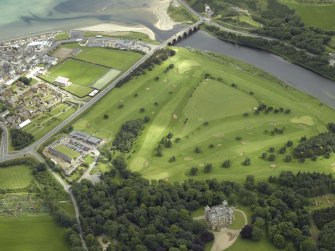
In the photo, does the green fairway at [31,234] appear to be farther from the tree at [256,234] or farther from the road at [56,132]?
the tree at [256,234]

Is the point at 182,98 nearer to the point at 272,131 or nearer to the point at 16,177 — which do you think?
the point at 272,131

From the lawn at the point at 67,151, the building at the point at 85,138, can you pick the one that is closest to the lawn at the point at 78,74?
the building at the point at 85,138

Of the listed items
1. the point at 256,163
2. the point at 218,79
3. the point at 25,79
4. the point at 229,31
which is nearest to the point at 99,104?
the point at 25,79

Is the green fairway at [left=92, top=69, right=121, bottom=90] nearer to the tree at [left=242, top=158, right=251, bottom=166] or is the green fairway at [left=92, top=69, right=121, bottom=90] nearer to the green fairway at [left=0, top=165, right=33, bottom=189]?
the green fairway at [left=0, top=165, right=33, bottom=189]

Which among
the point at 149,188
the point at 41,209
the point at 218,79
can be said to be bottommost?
the point at 41,209

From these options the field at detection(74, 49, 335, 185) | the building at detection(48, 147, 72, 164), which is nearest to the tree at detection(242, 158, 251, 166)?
the field at detection(74, 49, 335, 185)
